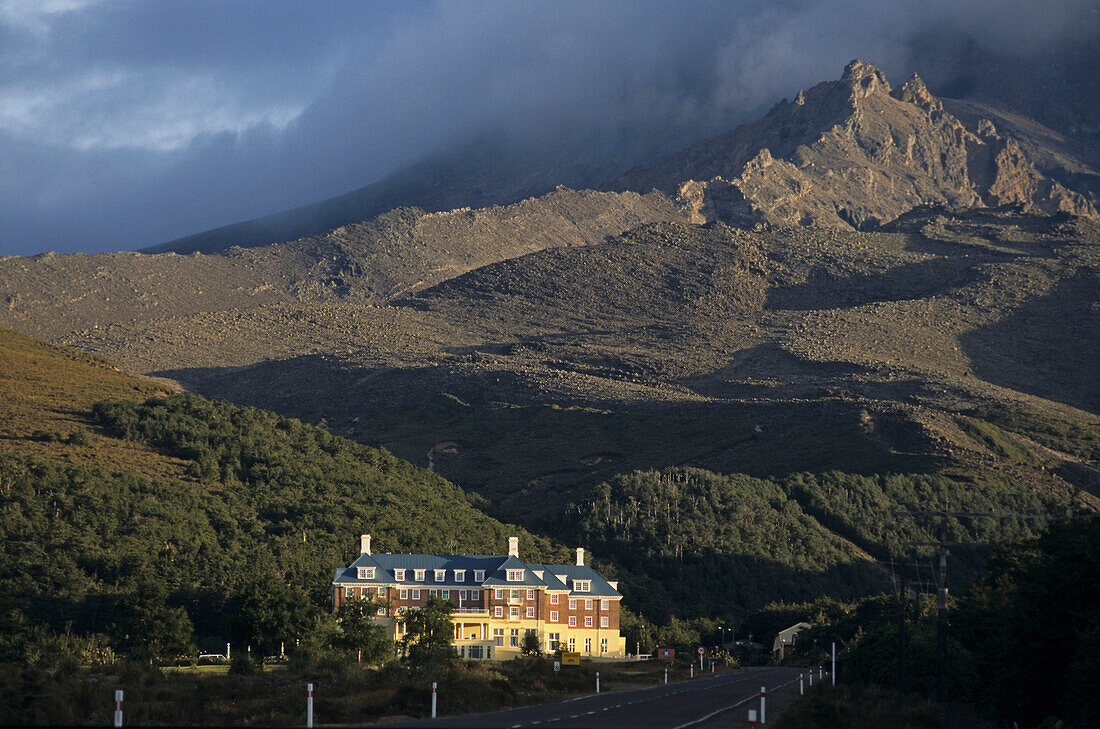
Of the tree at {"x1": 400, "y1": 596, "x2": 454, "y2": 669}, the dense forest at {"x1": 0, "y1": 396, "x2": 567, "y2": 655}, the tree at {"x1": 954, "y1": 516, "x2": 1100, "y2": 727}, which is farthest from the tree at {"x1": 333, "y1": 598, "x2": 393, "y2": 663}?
the tree at {"x1": 954, "y1": 516, "x2": 1100, "y2": 727}

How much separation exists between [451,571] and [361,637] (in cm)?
2527

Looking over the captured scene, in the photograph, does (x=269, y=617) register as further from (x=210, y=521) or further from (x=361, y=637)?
(x=210, y=521)

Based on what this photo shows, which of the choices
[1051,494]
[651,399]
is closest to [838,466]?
[1051,494]

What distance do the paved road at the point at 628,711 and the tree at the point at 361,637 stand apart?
29.6 feet

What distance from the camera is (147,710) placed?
27.5m

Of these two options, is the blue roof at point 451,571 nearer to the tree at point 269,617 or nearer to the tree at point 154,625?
the tree at point 269,617

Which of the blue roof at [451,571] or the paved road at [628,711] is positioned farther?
the blue roof at [451,571]

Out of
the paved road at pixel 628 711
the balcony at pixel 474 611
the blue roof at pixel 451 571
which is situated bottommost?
the paved road at pixel 628 711

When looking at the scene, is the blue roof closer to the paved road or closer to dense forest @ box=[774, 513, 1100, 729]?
the paved road

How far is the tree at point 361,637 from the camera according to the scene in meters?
46.4

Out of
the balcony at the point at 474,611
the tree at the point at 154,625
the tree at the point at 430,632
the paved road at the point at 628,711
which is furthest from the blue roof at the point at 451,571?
the paved road at the point at 628,711

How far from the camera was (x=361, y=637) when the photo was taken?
46500 millimetres

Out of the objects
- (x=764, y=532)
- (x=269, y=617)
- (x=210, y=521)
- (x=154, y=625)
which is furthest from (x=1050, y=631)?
(x=764, y=532)

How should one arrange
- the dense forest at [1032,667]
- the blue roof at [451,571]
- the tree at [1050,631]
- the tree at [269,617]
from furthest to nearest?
the blue roof at [451,571]
the tree at [269,617]
the tree at [1050,631]
the dense forest at [1032,667]
